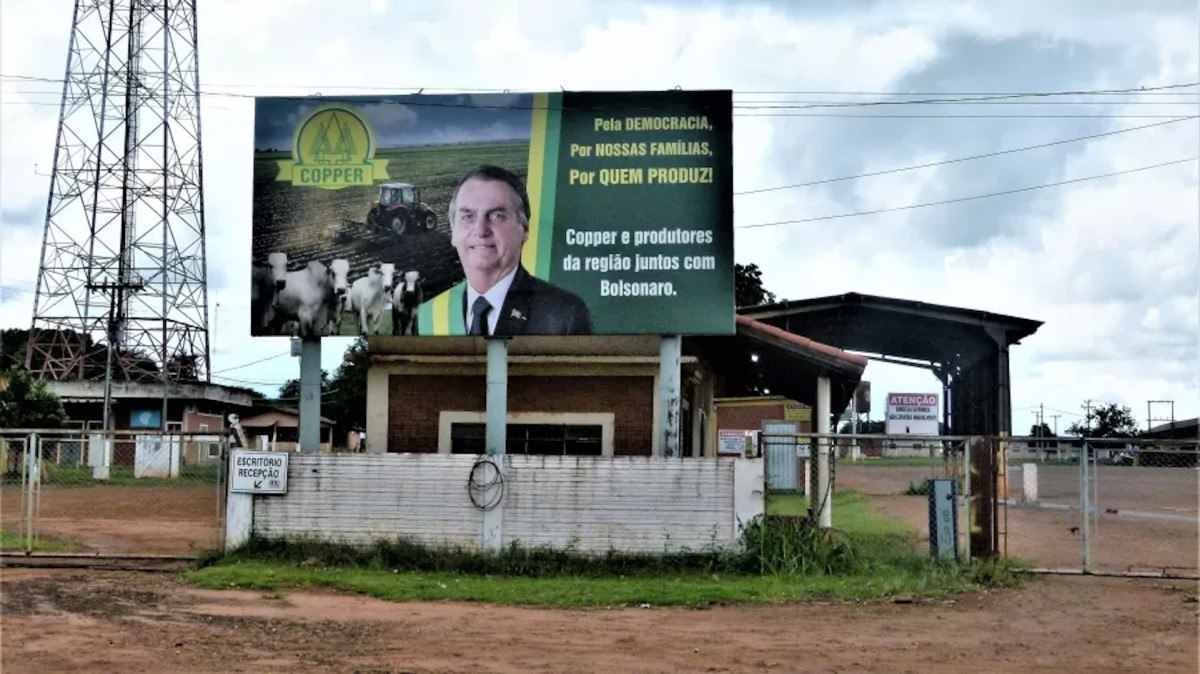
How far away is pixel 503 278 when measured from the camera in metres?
15.9

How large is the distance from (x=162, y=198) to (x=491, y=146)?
37248 millimetres

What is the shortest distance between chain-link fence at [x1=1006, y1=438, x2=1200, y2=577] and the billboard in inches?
215

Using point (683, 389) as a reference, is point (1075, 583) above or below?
below

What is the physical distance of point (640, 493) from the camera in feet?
49.6

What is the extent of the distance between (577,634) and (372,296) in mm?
7030

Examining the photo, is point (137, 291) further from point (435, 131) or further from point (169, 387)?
point (435, 131)

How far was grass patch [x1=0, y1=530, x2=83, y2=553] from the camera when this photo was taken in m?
16.8

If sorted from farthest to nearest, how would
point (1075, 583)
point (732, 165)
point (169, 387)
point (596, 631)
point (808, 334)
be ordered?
point (169, 387) < point (808, 334) < point (732, 165) < point (1075, 583) < point (596, 631)

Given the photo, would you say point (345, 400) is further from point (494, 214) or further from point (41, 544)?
point (494, 214)

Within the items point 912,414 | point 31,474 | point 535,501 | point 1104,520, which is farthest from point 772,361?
point 912,414

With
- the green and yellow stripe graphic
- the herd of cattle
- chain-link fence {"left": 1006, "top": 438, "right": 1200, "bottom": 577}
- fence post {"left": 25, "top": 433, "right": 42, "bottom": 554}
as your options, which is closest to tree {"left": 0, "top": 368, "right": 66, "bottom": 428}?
fence post {"left": 25, "top": 433, "right": 42, "bottom": 554}

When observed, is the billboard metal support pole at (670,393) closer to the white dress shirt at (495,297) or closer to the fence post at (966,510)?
the white dress shirt at (495,297)

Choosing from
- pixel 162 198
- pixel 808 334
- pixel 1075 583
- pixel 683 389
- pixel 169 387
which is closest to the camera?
pixel 1075 583

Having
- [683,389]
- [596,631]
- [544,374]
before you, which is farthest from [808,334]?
[596,631]
